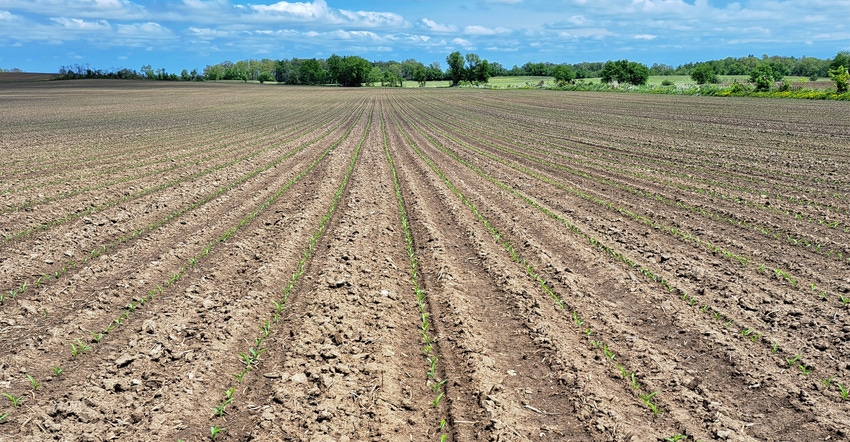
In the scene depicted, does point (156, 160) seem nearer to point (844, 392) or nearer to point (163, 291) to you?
point (163, 291)

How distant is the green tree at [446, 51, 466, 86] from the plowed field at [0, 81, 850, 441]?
136m

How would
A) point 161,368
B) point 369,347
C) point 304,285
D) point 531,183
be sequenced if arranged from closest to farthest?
point 161,368
point 369,347
point 304,285
point 531,183

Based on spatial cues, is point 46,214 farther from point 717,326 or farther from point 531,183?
point 717,326

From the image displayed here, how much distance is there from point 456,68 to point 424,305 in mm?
147181

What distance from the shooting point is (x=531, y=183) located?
47.4 ft

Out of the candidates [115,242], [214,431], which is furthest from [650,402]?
[115,242]

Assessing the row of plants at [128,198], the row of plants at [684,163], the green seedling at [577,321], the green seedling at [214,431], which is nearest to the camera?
the green seedling at [214,431]

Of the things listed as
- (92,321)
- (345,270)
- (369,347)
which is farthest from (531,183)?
(92,321)

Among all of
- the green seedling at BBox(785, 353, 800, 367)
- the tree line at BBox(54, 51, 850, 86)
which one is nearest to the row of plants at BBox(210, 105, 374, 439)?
the green seedling at BBox(785, 353, 800, 367)

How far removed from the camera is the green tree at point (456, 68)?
14577 centimetres

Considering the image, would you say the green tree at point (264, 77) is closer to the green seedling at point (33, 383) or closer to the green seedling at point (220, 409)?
the green seedling at point (33, 383)

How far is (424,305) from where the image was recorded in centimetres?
691

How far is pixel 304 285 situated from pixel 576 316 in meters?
3.81

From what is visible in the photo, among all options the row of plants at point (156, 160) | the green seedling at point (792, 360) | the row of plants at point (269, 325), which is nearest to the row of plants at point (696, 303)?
the green seedling at point (792, 360)
